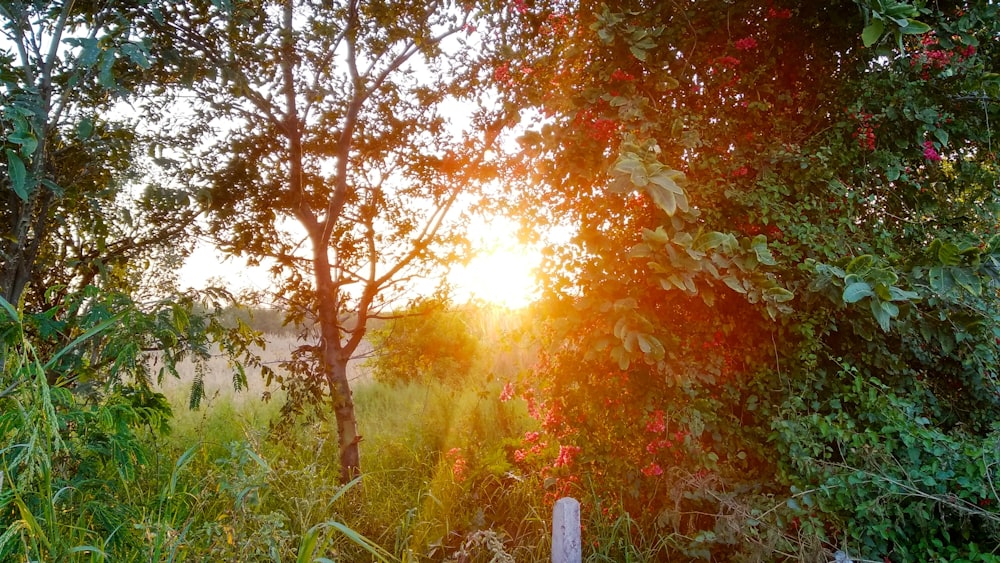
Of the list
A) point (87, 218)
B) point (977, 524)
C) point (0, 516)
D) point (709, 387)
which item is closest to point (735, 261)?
point (709, 387)

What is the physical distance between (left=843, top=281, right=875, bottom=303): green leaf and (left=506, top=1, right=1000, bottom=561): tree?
0.18 metres

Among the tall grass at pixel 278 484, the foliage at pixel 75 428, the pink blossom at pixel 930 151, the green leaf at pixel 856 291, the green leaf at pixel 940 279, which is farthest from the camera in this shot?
the pink blossom at pixel 930 151

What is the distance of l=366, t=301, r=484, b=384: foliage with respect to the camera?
4.00 meters

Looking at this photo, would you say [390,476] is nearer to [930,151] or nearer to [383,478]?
[383,478]

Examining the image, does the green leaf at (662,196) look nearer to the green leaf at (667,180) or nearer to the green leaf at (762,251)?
the green leaf at (667,180)

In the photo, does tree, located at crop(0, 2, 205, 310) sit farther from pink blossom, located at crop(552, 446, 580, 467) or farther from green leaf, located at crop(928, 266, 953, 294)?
green leaf, located at crop(928, 266, 953, 294)

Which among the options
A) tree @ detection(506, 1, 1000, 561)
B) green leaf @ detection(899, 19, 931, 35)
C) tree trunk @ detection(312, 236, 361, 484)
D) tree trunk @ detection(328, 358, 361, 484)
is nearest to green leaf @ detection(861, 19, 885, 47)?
green leaf @ detection(899, 19, 931, 35)

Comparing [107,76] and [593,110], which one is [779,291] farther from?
[107,76]

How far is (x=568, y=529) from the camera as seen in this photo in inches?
85.3

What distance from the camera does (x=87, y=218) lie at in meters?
2.52

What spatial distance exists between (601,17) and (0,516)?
254 cm

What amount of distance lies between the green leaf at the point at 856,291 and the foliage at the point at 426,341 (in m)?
2.46

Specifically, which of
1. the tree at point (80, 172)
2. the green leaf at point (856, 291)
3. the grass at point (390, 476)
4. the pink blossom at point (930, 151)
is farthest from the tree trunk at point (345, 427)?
the pink blossom at point (930, 151)

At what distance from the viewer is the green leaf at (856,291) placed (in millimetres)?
1898
